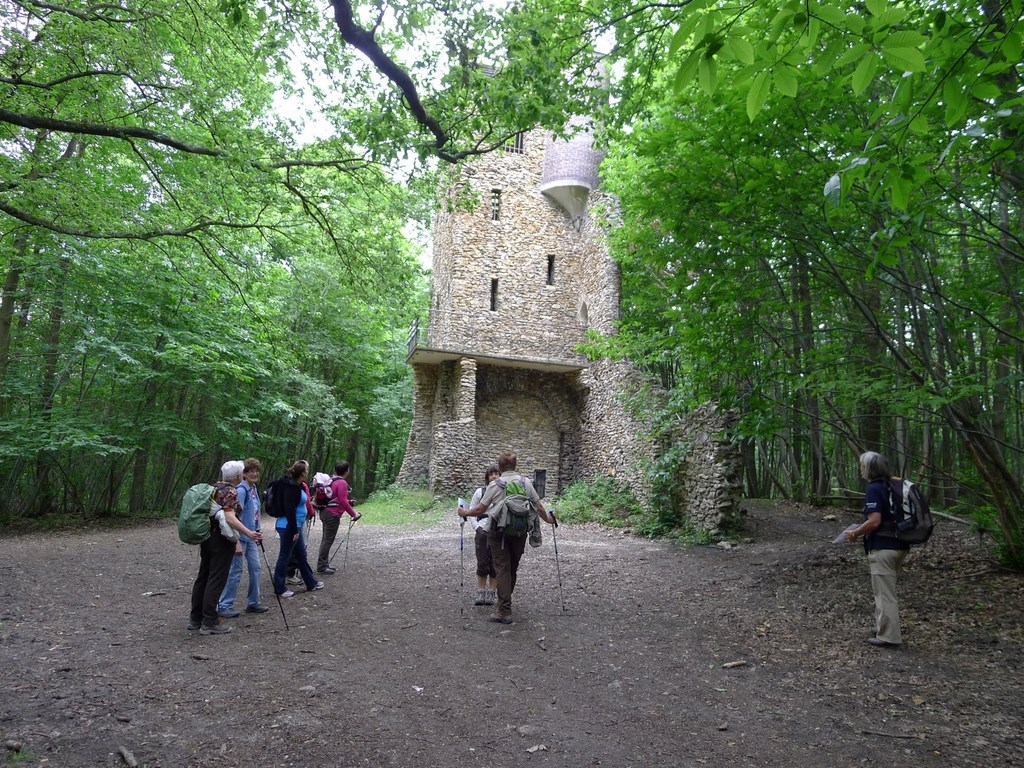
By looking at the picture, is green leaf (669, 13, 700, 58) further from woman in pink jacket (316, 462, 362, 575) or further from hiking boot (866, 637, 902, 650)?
woman in pink jacket (316, 462, 362, 575)

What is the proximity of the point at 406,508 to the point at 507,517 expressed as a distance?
1214cm

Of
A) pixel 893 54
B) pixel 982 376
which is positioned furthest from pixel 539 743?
pixel 982 376

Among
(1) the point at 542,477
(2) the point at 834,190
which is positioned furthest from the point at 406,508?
(2) the point at 834,190

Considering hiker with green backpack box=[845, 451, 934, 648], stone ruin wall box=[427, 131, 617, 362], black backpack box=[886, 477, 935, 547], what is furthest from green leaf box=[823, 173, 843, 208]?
stone ruin wall box=[427, 131, 617, 362]

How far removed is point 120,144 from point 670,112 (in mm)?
8061

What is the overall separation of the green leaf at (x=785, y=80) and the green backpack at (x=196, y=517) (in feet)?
14.7

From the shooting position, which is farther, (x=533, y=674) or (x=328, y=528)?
(x=328, y=528)

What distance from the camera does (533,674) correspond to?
4117 mm

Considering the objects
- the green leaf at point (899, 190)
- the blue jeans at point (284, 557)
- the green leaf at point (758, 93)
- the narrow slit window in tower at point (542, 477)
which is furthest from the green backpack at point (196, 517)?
the narrow slit window in tower at point (542, 477)

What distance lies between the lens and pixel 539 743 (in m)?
3.10

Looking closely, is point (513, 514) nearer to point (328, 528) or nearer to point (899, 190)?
point (328, 528)

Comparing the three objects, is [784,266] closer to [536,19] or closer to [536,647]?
[536,19]

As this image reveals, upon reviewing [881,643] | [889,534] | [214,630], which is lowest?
[214,630]

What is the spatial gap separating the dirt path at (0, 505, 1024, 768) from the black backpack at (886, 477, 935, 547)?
2.83 ft
